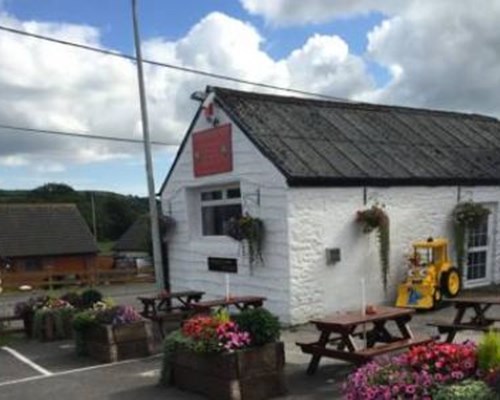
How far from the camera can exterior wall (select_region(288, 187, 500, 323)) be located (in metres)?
12.7

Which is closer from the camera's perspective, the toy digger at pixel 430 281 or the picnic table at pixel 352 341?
the picnic table at pixel 352 341

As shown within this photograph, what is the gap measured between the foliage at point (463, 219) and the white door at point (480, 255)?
376 mm

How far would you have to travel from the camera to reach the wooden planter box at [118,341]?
390 inches

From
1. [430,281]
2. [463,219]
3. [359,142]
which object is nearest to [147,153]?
[359,142]

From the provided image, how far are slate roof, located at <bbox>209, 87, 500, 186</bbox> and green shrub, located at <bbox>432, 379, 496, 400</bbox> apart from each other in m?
7.89

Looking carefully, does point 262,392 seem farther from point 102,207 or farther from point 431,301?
point 102,207

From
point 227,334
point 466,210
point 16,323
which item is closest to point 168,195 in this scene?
point 16,323

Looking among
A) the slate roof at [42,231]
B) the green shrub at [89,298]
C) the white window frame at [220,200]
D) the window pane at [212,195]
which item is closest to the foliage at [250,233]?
the white window frame at [220,200]

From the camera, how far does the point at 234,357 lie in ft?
23.7

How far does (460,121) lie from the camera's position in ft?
60.8

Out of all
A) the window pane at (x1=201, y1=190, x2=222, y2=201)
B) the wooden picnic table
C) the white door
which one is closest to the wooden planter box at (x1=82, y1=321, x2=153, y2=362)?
the wooden picnic table

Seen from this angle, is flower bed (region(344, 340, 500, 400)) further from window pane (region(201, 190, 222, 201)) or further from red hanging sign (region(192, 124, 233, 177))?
window pane (region(201, 190, 222, 201))

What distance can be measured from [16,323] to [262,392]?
30.8 feet

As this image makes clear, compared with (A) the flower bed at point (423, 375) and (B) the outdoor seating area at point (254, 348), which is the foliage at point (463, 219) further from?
(A) the flower bed at point (423, 375)
